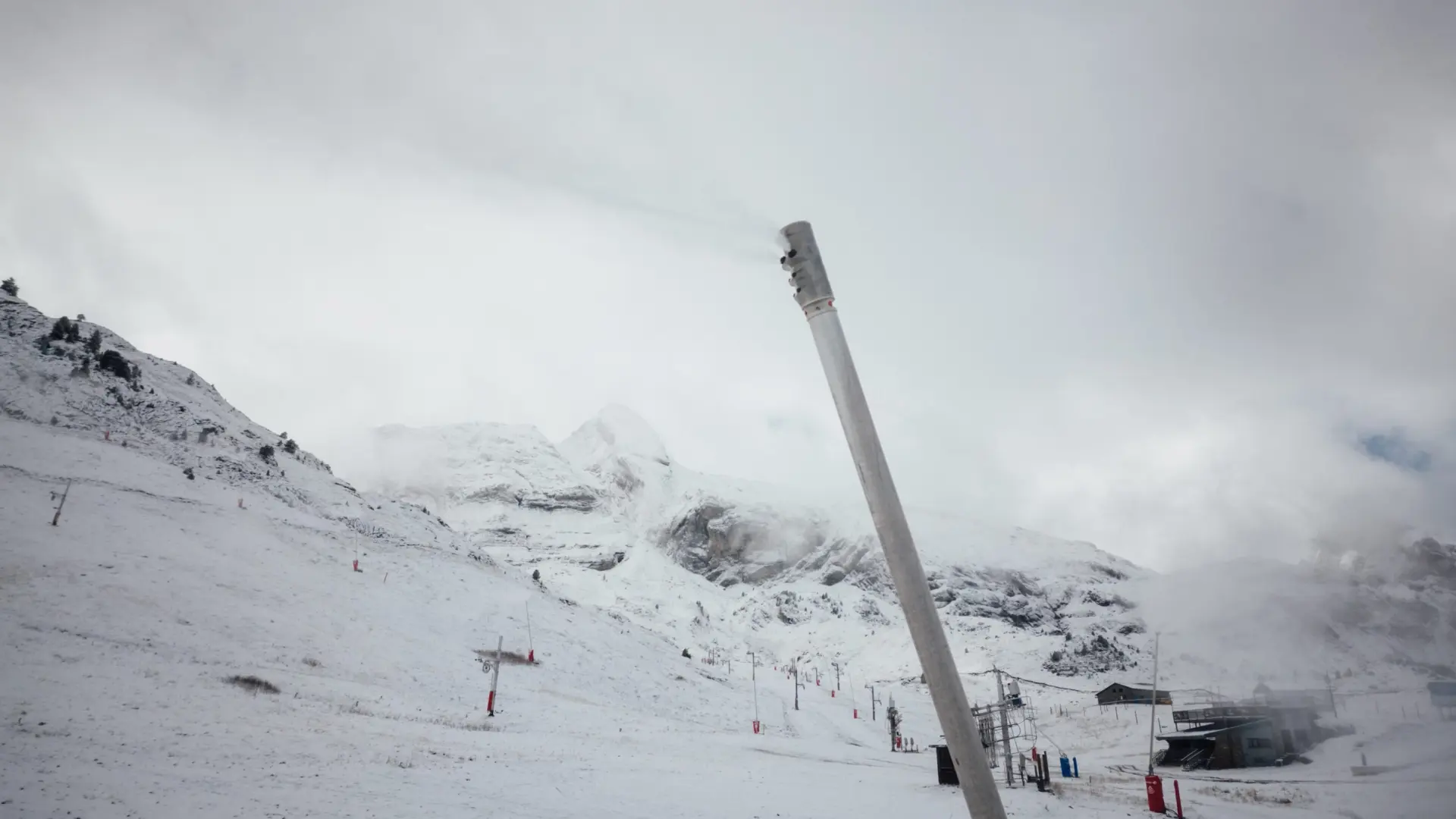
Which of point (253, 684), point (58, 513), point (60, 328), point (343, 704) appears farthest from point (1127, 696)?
point (60, 328)

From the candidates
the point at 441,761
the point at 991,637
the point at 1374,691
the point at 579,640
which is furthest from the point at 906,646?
the point at 441,761

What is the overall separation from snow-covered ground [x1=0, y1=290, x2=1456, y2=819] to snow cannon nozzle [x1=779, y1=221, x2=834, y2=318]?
11.7m

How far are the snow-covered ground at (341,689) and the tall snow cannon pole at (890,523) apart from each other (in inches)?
399

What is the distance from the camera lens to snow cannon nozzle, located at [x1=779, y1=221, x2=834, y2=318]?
7789 mm

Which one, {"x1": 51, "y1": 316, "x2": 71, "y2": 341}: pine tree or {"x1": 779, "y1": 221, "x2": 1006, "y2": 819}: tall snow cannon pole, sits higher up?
{"x1": 51, "y1": 316, "x2": 71, "y2": 341}: pine tree

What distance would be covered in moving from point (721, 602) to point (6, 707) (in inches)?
6025

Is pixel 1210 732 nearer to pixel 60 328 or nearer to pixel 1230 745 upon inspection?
pixel 1230 745

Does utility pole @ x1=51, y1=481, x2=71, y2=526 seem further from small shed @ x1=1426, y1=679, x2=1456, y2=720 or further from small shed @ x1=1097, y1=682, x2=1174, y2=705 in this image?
small shed @ x1=1426, y1=679, x2=1456, y2=720

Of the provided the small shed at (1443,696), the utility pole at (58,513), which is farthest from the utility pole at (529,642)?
the small shed at (1443,696)

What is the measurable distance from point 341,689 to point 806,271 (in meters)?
24.8

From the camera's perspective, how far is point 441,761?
16234mm

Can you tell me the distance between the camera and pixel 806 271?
7.82m

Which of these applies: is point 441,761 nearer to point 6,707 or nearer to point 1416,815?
Result: point 6,707

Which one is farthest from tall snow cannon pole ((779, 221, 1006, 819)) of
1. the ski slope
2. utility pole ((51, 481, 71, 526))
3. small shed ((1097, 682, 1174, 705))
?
small shed ((1097, 682, 1174, 705))
